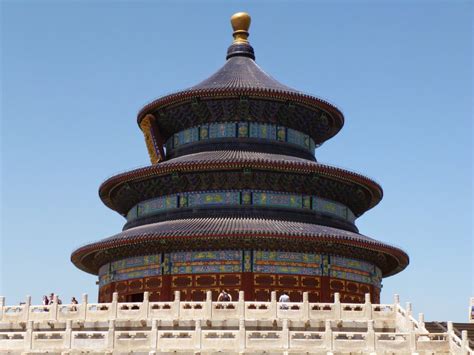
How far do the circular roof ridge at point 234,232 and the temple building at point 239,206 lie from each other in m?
0.08

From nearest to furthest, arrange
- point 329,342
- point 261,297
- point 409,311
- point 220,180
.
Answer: point 329,342 < point 409,311 < point 261,297 < point 220,180

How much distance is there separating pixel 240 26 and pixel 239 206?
15.8m

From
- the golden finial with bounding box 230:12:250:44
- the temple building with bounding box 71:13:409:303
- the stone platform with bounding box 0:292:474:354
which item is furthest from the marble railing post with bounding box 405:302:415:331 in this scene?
the golden finial with bounding box 230:12:250:44

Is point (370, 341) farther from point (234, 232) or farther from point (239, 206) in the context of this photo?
point (239, 206)

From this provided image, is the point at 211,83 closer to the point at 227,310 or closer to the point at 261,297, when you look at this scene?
the point at 261,297

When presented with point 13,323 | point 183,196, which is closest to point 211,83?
point 183,196

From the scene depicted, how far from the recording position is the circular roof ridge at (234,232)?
1629 inches

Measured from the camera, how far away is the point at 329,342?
2498cm

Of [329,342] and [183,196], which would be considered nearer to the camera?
[329,342]

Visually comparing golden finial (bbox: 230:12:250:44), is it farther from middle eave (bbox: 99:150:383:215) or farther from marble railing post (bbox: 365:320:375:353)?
marble railing post (bbox: 365:320:375:353)

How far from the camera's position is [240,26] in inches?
2181

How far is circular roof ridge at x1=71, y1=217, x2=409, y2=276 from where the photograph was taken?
4138 centimetres

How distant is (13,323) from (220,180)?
16.9m

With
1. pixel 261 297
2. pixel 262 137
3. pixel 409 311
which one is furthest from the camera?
pixel 262 137
